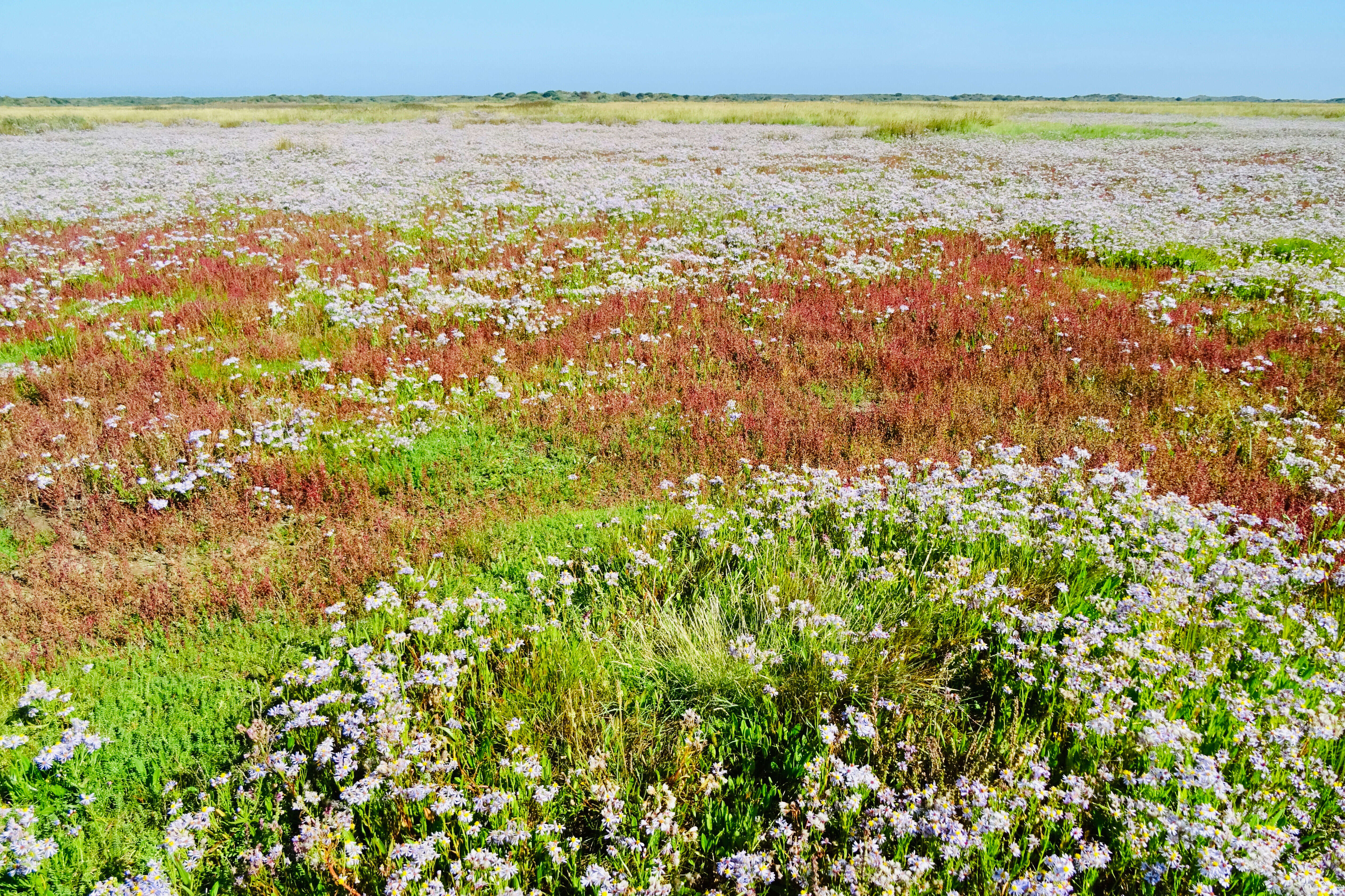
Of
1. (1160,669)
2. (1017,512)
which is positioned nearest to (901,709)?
(1160,669)

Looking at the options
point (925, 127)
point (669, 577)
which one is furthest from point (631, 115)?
point (669, 577)

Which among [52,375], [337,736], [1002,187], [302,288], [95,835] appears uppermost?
[1002,187]

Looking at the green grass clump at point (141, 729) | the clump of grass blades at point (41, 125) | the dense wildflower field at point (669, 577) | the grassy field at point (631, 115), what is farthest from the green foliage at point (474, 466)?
the clump of grass blades at point (41, 125)

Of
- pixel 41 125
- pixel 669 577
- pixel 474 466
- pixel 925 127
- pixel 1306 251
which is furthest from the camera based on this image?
pixel 41 125

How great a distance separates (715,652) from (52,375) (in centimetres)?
921

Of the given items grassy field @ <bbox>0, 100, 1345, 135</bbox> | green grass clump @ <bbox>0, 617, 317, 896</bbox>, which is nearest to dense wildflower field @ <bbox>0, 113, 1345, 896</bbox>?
green grass clump @ <bbox>0, 617, 317, 896</bbox>

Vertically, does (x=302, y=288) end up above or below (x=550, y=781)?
above

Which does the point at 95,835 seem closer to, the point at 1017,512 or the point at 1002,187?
the point at 1017,512

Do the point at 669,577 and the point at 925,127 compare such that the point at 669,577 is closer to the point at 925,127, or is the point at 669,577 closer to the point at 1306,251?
the point at 1306,251

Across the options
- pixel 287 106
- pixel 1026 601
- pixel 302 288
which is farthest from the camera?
pixel 287 106

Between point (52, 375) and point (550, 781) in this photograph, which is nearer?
point (550, 781)

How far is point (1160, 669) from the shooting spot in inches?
150

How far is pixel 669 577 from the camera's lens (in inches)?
216

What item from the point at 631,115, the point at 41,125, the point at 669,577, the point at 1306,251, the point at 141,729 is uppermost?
the point at 631,115
